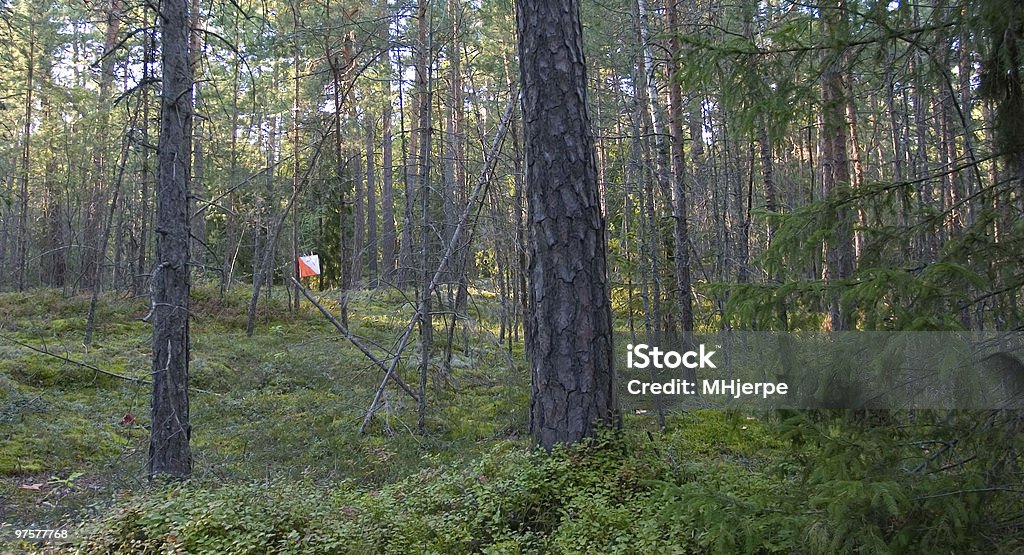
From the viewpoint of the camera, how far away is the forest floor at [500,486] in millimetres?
2984

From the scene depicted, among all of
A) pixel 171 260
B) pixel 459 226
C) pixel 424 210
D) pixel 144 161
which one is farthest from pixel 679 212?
pixel 144 161

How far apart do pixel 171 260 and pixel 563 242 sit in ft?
11.2

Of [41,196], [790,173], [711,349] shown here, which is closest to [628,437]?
[711,349]

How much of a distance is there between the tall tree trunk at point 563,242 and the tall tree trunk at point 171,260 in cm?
305

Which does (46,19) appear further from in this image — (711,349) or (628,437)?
(628,437)

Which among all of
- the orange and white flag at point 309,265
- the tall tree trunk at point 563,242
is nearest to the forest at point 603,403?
the tall tree trunk at point 563,242

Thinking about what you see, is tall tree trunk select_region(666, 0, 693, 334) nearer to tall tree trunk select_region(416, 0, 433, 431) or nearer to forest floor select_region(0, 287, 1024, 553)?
forest floor select_region(0, 287, 1024, 553)

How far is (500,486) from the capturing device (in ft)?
13.7

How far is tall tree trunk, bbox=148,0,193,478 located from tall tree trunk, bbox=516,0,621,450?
3047 mm

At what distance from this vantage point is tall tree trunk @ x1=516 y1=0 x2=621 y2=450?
187 inches

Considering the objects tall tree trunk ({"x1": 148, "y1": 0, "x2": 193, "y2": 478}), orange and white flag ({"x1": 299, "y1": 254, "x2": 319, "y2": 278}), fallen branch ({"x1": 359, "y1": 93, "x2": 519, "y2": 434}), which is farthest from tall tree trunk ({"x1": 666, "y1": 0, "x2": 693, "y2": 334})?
orange and white flag ({"x1": 299, "y1": 254, "x2": 319, "y2": 278})

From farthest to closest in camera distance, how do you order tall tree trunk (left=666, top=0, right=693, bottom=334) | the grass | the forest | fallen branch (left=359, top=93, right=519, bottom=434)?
tall tree trunk (left=666, top=0, right=693, bottom=334) < fallen branch (left=359, top=93, right=519, bottom=434) < the grass < the forest

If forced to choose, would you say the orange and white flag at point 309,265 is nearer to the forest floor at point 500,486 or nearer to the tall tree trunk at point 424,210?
the forest floor at point 500,486

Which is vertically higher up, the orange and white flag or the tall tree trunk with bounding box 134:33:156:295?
the tall tree trunk with bounding box 134:33:156:295
